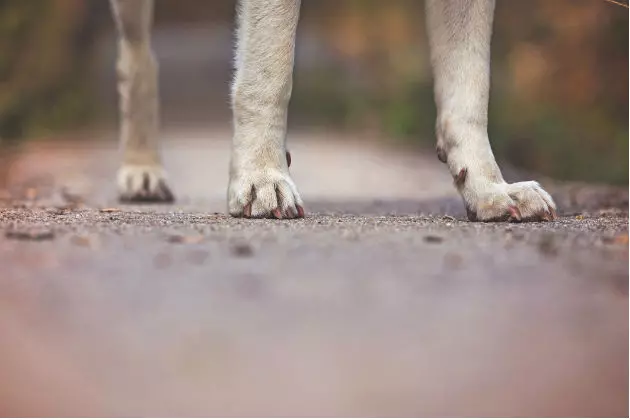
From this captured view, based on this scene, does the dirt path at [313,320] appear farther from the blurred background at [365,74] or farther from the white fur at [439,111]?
the blurred background at [365,74]

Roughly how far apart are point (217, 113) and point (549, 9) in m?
5.09

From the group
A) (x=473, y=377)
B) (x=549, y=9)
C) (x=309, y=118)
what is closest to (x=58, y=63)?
(x=309, y=118)

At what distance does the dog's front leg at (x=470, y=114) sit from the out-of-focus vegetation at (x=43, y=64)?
490 cm

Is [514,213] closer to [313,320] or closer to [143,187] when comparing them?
[313,320]

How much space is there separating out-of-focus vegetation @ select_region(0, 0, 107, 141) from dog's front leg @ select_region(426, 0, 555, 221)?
4.90 m

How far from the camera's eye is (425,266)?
2.00 m

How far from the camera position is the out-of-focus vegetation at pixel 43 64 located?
748 centimetres

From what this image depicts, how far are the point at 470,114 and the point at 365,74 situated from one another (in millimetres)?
8421

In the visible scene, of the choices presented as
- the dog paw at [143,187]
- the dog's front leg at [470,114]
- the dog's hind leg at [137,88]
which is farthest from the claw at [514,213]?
the dog's hind leg at [137,88]

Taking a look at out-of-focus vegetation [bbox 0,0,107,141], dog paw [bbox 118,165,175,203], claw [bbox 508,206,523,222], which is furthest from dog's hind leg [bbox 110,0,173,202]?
out-of-focus vegetation [bbox 0,0,107,141]

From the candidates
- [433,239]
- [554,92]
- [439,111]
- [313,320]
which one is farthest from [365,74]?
[313,320]

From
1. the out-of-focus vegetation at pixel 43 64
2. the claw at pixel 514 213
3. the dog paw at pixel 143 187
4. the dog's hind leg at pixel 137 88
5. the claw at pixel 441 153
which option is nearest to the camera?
the claw at pixel 514 213

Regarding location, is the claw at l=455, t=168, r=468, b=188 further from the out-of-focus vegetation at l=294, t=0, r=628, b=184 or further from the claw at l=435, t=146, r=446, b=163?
the out-of-focus vegetation at l=294, t=0, r=628, b=184

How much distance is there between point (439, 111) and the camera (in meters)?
2.92
